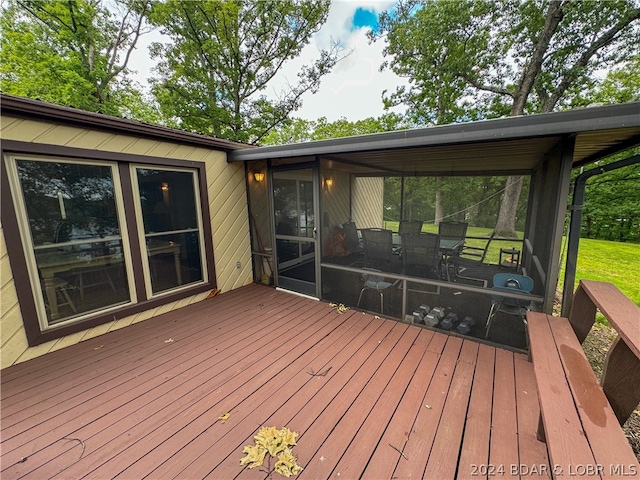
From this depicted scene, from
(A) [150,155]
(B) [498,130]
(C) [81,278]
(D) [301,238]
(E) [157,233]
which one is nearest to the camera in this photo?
(B) [498,130]

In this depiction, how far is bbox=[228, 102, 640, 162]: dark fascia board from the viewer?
1749 mm

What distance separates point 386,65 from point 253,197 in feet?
36.8

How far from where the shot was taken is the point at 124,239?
10.6ft

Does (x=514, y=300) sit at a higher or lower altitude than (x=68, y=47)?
lower

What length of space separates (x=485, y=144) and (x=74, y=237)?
15.6ft

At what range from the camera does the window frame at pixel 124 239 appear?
2.41 metres

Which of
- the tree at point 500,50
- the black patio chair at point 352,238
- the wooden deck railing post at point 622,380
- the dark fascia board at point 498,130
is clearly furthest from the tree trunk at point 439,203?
the tree at point 500,50

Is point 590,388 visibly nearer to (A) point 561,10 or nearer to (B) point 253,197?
(B) point 253,197

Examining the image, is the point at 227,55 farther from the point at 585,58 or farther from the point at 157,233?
the point at 585,58

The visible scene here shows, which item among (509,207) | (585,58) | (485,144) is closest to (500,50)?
(585,58)

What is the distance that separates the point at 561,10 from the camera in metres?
7.77

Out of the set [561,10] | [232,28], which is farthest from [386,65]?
[232,28]

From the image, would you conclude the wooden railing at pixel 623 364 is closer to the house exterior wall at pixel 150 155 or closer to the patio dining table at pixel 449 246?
the patio dining table at pixel 449 246

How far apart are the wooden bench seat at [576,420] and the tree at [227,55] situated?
1213cm
